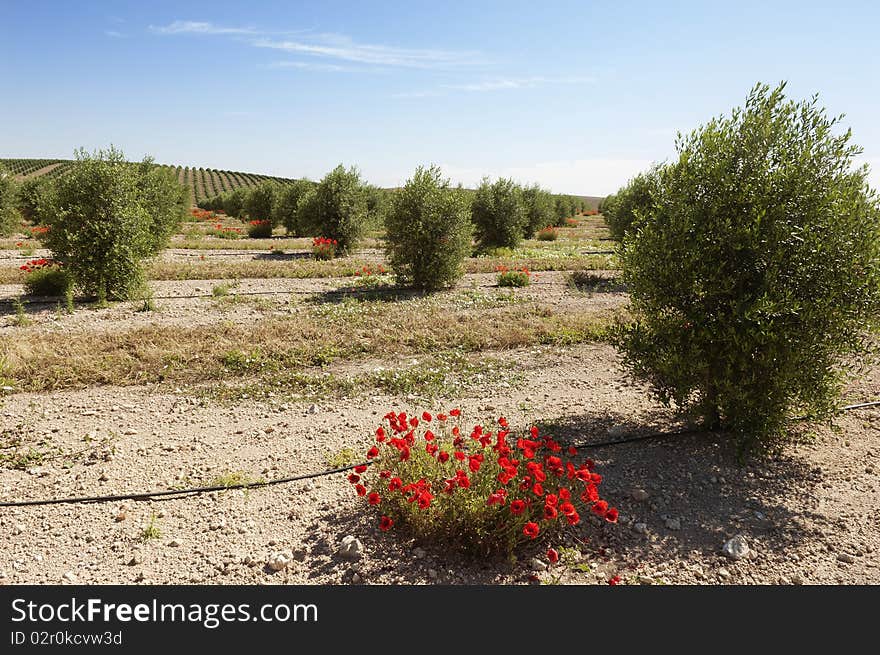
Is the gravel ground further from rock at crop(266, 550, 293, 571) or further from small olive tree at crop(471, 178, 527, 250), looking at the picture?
small olive tree at crop(471, 178, 527, 250)

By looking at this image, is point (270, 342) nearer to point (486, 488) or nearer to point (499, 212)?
point (486, 488)

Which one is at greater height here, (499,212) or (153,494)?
(499,212)

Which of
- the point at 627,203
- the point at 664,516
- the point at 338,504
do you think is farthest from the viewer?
the point at 627,203

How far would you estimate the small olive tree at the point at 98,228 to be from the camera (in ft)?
40.1

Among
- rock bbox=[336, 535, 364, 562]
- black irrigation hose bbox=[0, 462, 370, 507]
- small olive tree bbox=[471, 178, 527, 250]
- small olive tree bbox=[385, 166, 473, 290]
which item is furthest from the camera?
small olive tree bbox=[471, 178, 527, 250]

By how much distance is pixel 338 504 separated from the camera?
4.68m

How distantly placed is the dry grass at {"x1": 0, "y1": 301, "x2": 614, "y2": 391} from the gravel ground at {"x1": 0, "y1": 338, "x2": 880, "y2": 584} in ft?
2.52

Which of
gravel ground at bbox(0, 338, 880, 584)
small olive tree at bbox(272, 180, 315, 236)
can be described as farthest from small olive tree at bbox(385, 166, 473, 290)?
small olive tree at bbox(272, 180, 315, 236)

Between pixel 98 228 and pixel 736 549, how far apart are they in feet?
44.3

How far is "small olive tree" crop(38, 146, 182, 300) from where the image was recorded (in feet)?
40.1

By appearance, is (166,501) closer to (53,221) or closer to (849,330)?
(849,330)

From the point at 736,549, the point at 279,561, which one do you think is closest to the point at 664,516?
the point at 736,549

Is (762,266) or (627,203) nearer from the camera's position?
(762,266)

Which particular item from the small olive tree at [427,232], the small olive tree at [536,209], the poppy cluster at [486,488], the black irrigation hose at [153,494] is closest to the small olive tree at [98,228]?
the small olive tree at [427,232]
